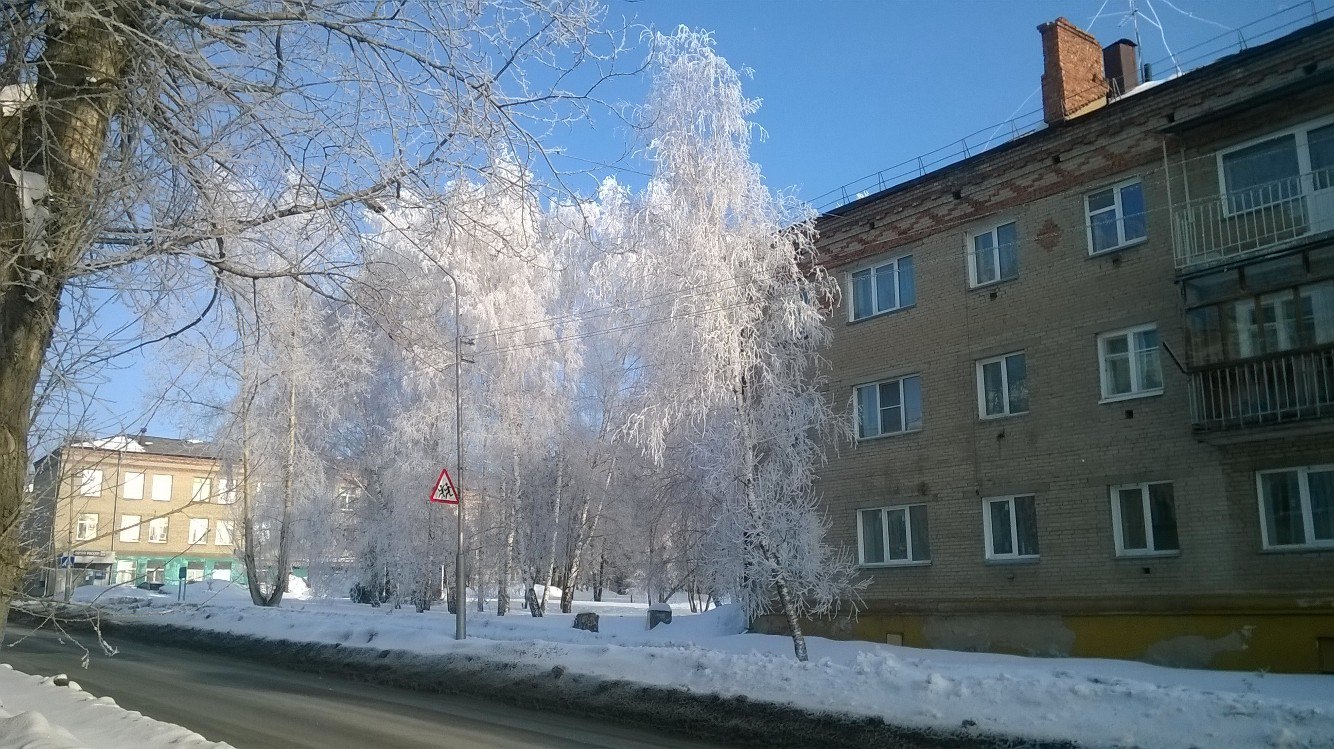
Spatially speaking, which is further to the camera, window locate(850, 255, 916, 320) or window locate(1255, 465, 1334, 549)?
window locate(850, 255, 916, 320)

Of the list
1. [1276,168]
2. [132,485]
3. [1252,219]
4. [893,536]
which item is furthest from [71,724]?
[1276,168]

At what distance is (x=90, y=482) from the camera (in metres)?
6.59

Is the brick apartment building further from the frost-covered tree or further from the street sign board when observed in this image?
the street sign board

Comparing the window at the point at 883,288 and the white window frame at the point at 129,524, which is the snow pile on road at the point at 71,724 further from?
the window at the point at 883,288

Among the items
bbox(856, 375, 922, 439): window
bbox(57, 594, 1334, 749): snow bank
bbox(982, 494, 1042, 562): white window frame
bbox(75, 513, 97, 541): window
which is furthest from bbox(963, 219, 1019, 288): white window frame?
bbox(75, 513, 97, 541): window

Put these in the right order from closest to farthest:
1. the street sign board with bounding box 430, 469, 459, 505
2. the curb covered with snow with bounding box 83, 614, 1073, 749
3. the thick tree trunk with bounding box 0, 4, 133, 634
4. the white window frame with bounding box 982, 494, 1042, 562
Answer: the thick tree trunk with bounding box 0, 4, 133, 634 → the curb covered with snow with bounding box 83, 614, 1073, 749 → the white window frame with bounding box 982, 494, 1042, 562 → the street sign board with bounding box 430, 469, 459, 505

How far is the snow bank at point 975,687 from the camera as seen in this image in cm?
905

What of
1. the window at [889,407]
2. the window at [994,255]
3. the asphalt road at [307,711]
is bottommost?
the asphalt road at [307,711]

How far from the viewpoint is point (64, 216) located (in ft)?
16.1

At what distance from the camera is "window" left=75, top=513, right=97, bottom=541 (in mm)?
6308

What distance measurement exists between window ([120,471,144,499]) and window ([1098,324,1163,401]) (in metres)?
15.7

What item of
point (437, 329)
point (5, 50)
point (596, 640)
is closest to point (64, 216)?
point (5, 50)

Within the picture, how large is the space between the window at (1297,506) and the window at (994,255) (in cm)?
618

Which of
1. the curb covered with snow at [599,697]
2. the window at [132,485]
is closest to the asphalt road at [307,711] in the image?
the curb covered with snow at [599,697]
